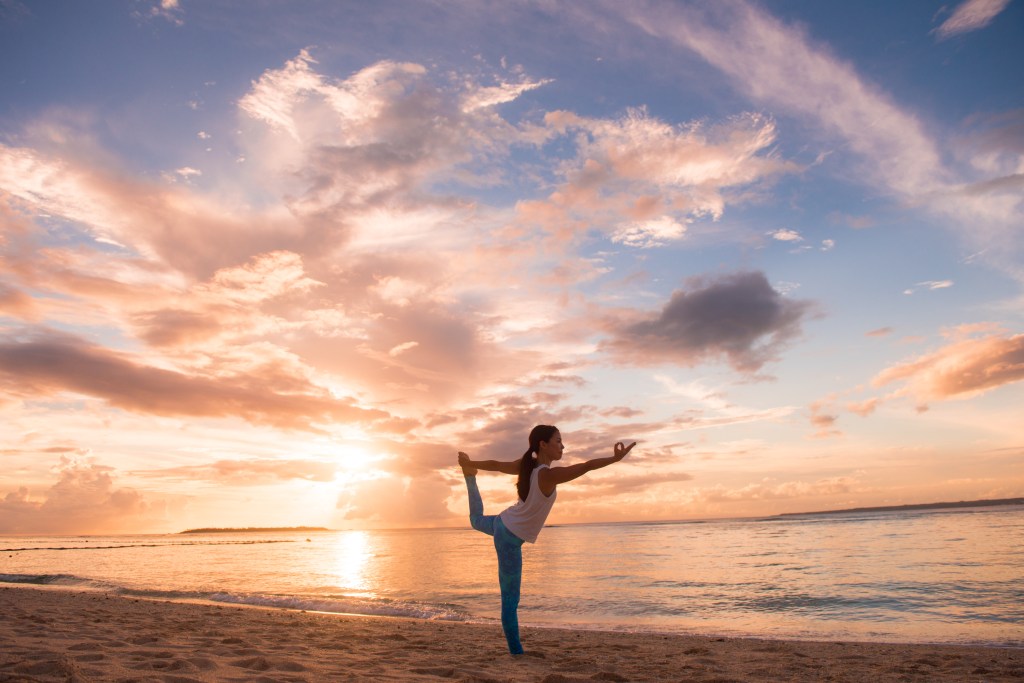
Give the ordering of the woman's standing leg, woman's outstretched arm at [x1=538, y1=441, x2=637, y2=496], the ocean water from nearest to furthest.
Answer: woman's outstretched arm at [x1=538, y1=441, x2=637, y2=496] < the woman's standing leg < the ocean water

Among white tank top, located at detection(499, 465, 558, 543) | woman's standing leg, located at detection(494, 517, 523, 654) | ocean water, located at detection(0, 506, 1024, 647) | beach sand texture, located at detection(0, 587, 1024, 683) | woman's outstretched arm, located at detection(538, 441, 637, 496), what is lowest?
ocean water, located at detection(0, 506, 1024, 647)

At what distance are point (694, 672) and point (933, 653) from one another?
4846 millimetres

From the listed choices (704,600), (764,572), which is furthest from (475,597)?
(764,572)

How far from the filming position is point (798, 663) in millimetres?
8586

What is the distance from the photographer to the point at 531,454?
732cm

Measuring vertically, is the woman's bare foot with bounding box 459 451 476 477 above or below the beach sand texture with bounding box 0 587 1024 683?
above

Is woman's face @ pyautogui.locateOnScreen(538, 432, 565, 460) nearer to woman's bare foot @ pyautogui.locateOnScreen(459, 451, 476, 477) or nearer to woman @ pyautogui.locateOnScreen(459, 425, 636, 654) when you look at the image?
woman @ pyautogui.locateOnScreen(459, 425, 636, 654)

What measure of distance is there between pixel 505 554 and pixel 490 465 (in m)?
1.19

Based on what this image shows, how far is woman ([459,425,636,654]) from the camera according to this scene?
7176mm

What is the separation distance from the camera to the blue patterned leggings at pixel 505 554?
759 centimetres

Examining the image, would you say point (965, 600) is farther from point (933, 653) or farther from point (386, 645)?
point (386, 645)

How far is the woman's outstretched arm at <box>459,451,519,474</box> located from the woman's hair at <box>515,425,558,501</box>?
0.13 metres

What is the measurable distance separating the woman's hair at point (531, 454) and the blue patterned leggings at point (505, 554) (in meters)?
0.63

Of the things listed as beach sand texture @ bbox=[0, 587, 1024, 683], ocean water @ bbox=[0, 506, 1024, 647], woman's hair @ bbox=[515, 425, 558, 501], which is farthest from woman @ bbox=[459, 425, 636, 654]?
ocean water @ bbox=[0, 506, 1024, 647]
